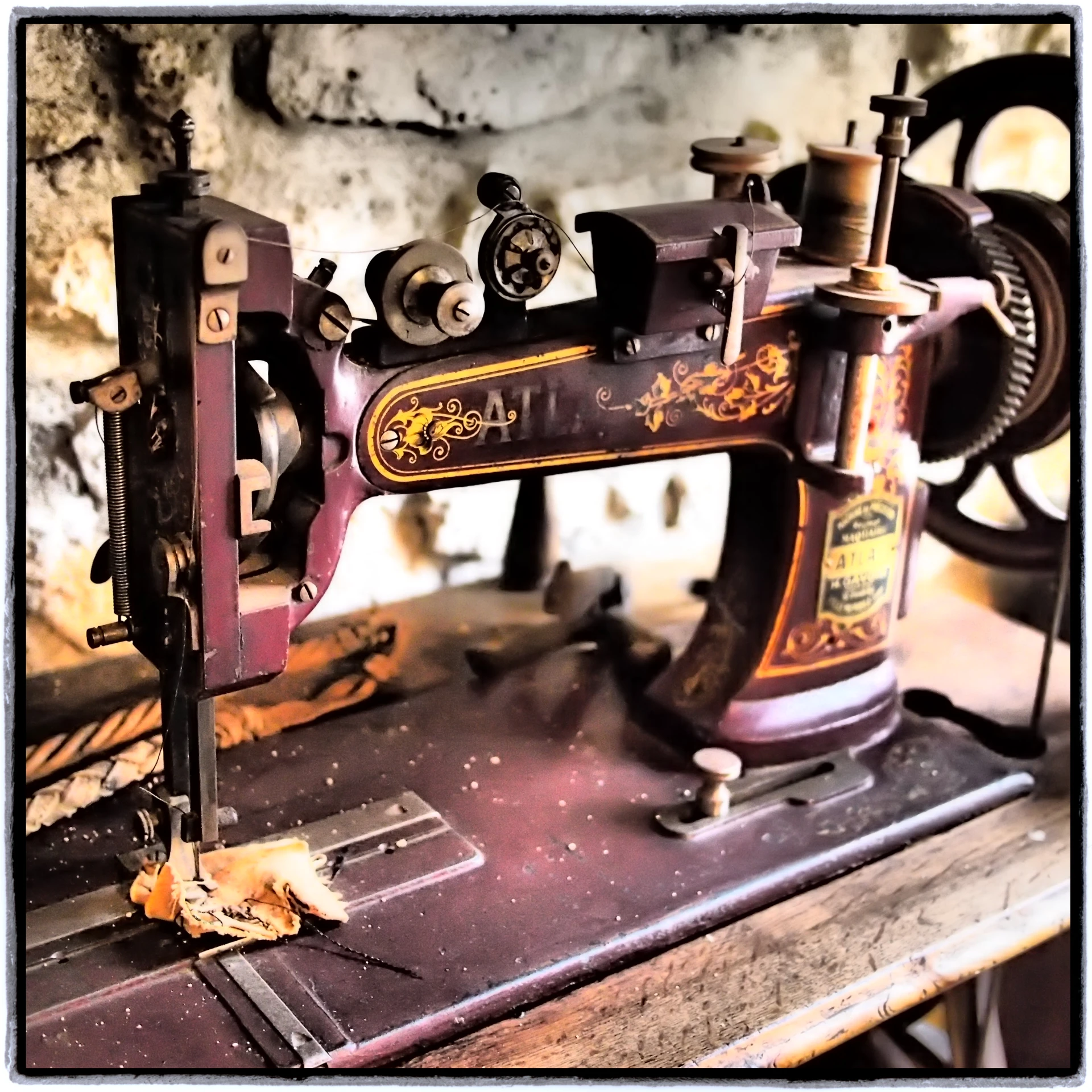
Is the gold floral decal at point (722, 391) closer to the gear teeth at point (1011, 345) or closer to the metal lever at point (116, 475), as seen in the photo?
the gear teeth at point (1011, 345)

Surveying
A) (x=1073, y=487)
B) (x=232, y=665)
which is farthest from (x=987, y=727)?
(x=232, y=665)

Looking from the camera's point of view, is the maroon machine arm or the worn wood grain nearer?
the maroon machine arm

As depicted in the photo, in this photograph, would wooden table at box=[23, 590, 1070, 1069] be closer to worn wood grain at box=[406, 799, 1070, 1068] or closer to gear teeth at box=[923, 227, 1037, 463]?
worn wood grain at box=[406, 799, 1070, 1068]

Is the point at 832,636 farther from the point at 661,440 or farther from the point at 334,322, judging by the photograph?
the point at 334,322

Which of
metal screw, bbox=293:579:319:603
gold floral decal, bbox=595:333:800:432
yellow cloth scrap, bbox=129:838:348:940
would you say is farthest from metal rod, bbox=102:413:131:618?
gold floral decal, bbox=595:333:800:432

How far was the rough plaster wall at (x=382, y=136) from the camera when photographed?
146 centimetres

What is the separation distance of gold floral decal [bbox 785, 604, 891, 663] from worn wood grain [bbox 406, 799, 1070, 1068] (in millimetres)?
220

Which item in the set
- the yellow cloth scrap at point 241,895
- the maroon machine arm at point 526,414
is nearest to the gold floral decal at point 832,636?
the maroon machine arm at point 526,414

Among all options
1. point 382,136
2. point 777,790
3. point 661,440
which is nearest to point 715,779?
point 777,790

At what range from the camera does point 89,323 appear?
60.2 inches

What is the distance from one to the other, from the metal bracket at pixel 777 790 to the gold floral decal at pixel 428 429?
17.7 inches

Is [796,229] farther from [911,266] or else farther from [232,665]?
[232,665]

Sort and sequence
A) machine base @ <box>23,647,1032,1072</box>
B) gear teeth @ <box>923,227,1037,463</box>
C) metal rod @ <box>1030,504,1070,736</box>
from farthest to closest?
1. metal rod @ <box>1030,504,1070,736</box>
2. gear teeth @ <box>923,227,1037,463</box>
3. machine base @ <box>23,647,1032,1072</box>

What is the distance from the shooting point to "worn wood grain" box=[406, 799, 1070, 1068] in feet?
3.76
